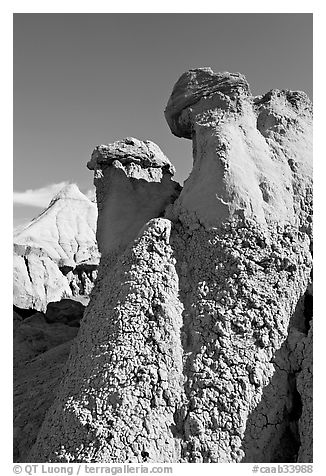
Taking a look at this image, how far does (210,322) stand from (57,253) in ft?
97.4

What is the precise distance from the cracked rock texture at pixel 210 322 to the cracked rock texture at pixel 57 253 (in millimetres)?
8958

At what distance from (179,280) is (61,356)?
343 centimetres

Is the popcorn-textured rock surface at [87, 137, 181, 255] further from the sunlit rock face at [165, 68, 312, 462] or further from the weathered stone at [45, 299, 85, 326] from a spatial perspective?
the weathered stone at [45, 299, 85, 326]

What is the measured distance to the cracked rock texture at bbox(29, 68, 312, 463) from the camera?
4543 millimetres

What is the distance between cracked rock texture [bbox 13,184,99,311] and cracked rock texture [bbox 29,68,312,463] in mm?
8958

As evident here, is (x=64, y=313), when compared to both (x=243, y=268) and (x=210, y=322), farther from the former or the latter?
(x=243, y=268)

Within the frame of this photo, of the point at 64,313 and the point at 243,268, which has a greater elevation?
the point at 243,268

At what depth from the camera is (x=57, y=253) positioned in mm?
33469

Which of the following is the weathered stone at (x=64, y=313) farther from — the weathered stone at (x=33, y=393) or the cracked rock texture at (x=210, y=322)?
the cracked rock texture at (x=210, y=322)

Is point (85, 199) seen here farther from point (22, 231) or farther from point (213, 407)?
point (213, 407)

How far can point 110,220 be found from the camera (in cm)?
695

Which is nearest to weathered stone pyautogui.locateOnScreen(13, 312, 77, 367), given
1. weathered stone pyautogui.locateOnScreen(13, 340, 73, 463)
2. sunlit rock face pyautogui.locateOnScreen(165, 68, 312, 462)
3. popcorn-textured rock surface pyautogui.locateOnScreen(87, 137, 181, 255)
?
weathered stone pyautogui.locateOnScreen(13, 340, 73, 463)

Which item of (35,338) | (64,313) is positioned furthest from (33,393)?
(64,313)

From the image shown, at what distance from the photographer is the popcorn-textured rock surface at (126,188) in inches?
268
